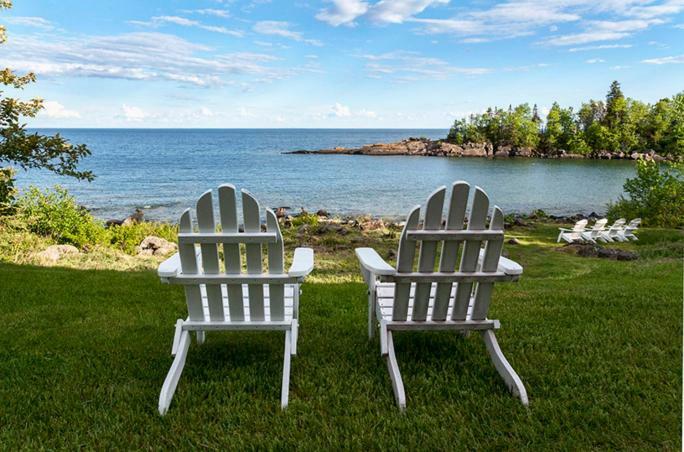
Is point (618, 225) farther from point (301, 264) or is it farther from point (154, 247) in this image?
point (301, 264)

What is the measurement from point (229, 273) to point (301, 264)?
45 cm

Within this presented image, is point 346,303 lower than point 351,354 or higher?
lower

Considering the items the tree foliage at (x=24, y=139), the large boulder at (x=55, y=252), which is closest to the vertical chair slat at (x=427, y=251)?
the tree foliage at (x=24, y=139)

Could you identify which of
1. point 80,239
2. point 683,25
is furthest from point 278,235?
point 683,25

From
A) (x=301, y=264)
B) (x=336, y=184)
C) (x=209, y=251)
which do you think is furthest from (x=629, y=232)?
(x=336, y=184)

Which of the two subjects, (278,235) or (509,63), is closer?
(278,235)

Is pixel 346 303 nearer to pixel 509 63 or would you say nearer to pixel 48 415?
pixel 48 415

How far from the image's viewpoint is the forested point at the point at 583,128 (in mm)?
64500

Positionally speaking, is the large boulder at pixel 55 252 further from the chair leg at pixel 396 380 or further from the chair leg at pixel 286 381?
the chair leg at pixel 396 380

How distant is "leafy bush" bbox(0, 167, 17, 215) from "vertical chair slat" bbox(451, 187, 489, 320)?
7.64m

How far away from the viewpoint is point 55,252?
9156 millimetres

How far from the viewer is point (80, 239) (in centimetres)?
1089

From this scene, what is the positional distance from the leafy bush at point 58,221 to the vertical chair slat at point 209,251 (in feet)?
31.1

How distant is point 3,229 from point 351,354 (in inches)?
357
